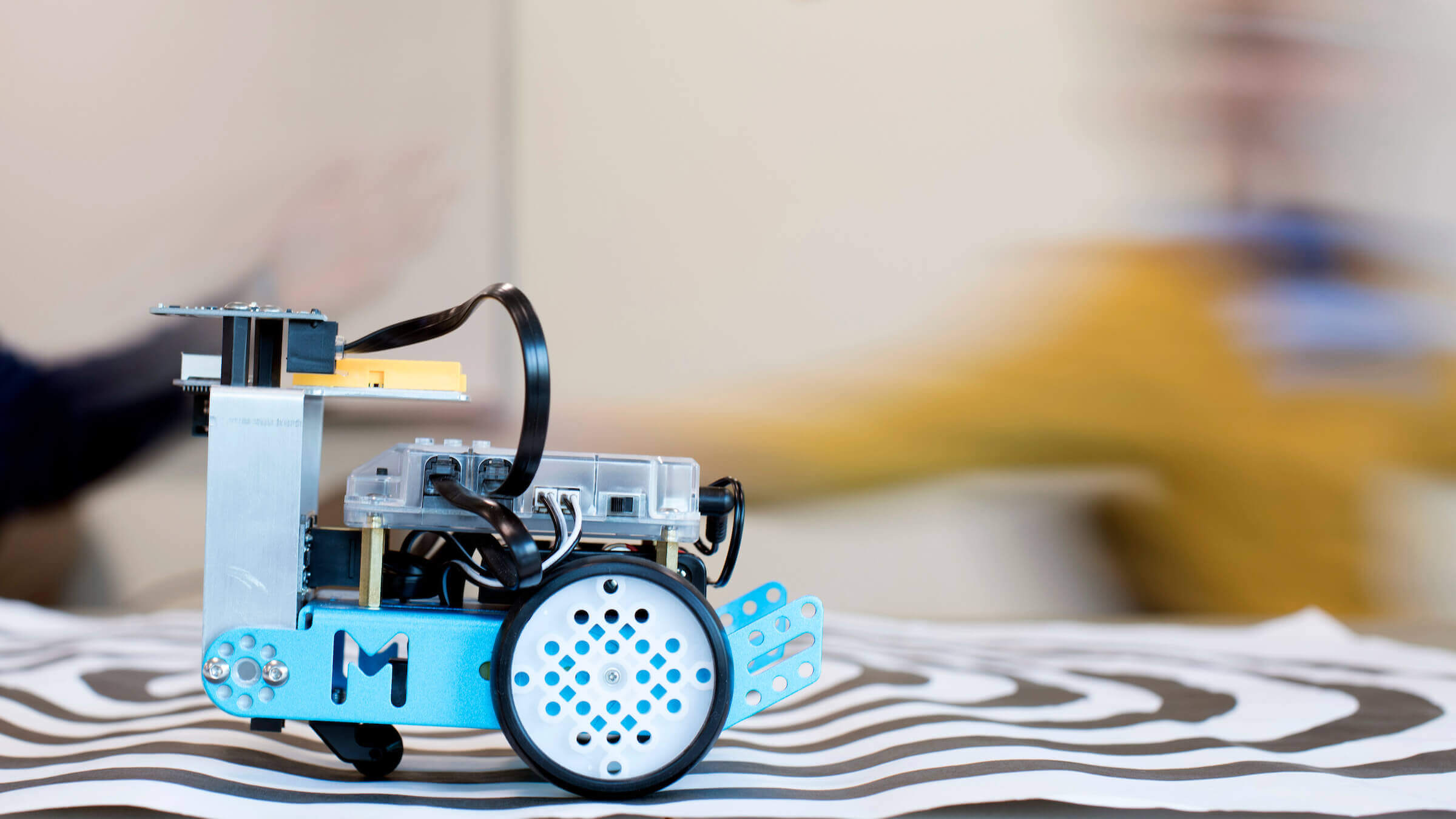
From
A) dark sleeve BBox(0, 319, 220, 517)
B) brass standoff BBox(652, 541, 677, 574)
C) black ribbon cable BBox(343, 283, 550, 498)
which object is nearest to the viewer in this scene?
black ribbon cable BBox(343, 283, 550, 498)

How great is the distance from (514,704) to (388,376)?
0.44 m

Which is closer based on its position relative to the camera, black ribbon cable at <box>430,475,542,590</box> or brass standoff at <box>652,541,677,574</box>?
black ribbon cable at <box>430,475,542,590</box>

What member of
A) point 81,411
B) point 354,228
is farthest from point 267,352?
point 81,411

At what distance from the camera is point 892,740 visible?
60.7 inches

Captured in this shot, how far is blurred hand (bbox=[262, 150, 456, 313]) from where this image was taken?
2.69 m

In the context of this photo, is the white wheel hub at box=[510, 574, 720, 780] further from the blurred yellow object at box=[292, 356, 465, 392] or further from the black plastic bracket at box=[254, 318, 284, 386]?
the black plastic bracket at box=[254, 318, 284, 386]

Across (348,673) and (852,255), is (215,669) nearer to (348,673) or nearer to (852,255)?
(348,673)

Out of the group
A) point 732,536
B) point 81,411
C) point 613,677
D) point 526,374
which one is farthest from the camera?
point 81,411

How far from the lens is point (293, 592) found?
119 centimetres

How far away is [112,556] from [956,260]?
242 centimetres

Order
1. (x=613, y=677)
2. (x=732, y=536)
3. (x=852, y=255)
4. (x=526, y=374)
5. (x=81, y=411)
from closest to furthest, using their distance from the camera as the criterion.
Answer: (x=526, y=374)
(x=613, y=677)
(x=732, y=536)
(x=81, y=411)
(x=852, y=255)

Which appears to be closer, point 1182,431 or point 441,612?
point 441,612

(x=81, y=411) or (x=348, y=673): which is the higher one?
(x=81, y=411)

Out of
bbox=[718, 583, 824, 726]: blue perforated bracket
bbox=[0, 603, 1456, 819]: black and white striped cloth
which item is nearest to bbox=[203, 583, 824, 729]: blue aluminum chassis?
bbox=[718, 583, 824, 726]: blue perforated bracket
